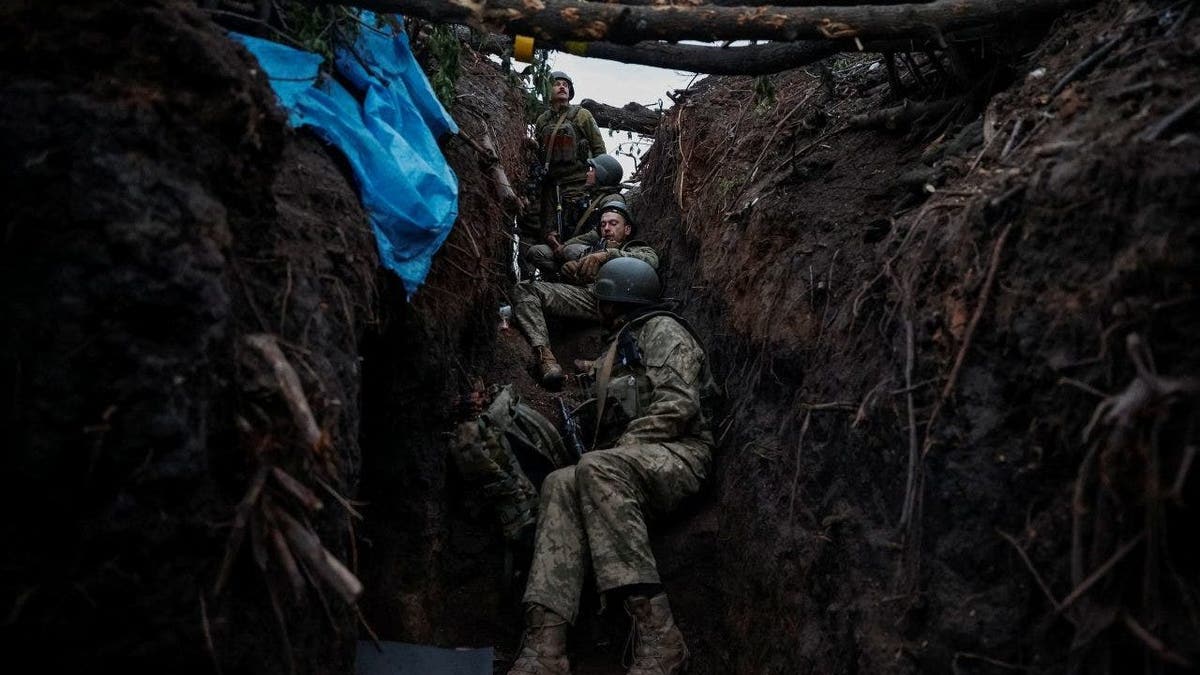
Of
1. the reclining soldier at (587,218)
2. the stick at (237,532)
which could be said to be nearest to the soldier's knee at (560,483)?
the stick at (237,532)

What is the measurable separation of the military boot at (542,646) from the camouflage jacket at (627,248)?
9.65 feet

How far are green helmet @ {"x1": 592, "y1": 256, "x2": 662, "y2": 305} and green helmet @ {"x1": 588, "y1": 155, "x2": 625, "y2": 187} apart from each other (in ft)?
12.6

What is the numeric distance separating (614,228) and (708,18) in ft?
16.3

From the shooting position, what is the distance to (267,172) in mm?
2742

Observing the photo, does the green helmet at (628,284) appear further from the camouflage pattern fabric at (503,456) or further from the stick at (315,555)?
the stick at (315,555)

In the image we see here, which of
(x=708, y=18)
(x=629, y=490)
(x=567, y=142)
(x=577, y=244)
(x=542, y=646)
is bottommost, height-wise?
(x=542, y=646)

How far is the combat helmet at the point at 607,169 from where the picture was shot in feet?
32.8

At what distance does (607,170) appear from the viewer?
33.0 feet

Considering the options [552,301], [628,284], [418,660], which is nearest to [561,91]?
[552,301]

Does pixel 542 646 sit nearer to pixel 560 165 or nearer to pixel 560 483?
pixel 560 483

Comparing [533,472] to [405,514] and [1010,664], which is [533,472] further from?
[1010,664]

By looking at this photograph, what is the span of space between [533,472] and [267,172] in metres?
3.04

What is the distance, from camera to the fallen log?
11.1 m

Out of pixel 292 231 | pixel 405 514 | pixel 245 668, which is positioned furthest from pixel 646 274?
pixel 245 668
